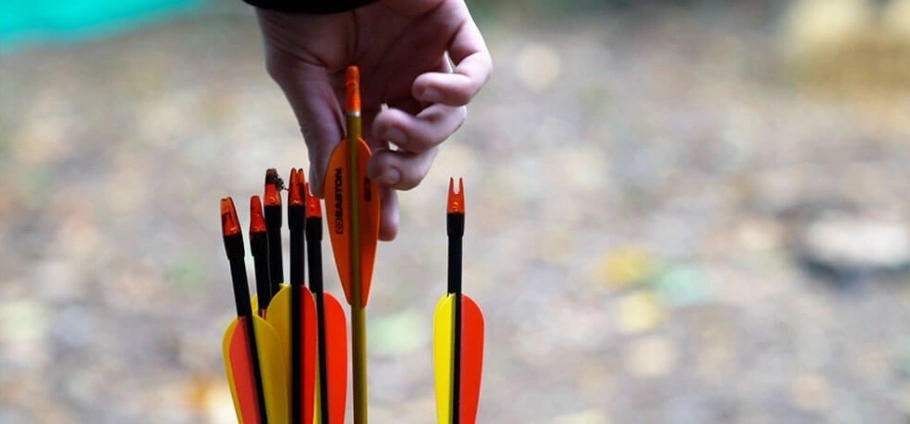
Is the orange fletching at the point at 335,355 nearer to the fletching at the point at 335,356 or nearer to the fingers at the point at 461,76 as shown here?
the fletching at the point at 335,356

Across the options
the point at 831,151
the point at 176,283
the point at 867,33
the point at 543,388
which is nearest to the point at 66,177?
the point at 176,283

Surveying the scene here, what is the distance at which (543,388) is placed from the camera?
1179 mm

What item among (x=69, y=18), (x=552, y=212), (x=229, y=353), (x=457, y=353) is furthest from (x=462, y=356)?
(x=69, y=18)

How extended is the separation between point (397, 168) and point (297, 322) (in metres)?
0.08

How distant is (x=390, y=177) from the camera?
415 millimetres

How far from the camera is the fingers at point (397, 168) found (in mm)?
412

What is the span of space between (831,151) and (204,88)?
112 centimetres

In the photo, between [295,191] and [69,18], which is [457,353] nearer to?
[295,191]

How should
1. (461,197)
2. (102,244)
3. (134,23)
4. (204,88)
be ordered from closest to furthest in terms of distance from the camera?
(461,197) → (102,244) → (204,88) → (134,23)

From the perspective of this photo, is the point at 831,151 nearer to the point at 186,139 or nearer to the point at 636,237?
the point at 636,237

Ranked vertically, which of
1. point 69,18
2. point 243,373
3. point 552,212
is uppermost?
point 69,18

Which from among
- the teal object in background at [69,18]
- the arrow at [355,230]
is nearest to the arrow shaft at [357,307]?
the arrow at [355,230]

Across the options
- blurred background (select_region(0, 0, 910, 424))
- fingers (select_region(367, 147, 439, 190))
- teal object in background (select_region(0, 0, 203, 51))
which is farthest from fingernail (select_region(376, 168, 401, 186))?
teal object in background (select_region(0, 0, 203, 51))

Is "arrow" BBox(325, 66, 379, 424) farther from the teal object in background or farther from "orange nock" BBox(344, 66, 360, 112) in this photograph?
the teal object in background
